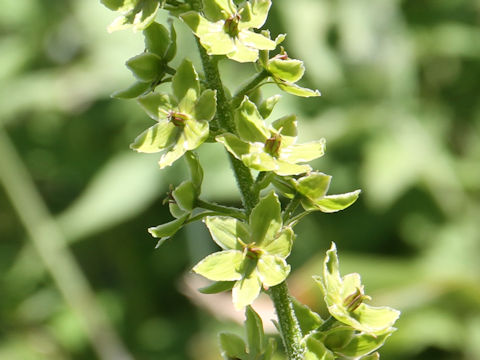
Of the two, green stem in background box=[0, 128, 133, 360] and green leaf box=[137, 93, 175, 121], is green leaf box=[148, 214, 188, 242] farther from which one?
green stem in background box=[0, 128, 133, 360]

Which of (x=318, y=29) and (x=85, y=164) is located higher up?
(x=318, y=29)

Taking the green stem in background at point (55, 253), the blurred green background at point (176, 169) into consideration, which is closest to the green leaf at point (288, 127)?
the blurred green background at point (176, 169)

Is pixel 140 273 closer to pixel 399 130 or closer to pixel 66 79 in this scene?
pixel 66 79

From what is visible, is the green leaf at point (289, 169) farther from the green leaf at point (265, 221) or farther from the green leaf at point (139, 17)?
the green leaf at point (139, 17)

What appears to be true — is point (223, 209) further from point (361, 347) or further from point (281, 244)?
point (361, 347)

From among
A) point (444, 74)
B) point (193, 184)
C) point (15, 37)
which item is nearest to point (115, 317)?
point (15, 37)

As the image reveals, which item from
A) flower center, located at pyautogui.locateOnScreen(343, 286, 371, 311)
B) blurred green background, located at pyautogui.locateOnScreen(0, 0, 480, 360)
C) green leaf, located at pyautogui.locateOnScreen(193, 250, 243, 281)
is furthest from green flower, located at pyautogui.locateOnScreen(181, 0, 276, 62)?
blurred green background, located at pyautogui.locateOnScreen(0, 0, 480, 360)
